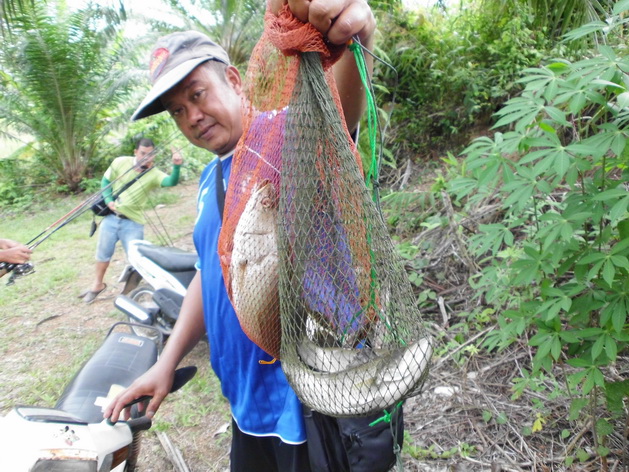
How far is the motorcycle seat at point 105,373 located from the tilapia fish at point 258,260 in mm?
1039

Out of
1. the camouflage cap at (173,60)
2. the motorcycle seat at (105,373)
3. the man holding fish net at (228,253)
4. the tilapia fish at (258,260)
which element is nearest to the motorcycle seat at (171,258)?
the motorcycle seat at (105,373)

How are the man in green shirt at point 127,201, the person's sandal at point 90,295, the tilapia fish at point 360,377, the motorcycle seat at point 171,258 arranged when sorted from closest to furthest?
1. the tilapia fish at point 360,377
2. the motorcycle seat at point 171,258
3. the man in green shirt at point 127,201
4. the person's sandal at point 90,295

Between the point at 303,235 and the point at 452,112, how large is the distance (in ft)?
16.3

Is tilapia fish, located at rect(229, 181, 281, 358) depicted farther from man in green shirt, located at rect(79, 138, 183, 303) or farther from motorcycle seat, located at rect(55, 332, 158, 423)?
man in green shirt, located at rect(79, 138, 183, 303)

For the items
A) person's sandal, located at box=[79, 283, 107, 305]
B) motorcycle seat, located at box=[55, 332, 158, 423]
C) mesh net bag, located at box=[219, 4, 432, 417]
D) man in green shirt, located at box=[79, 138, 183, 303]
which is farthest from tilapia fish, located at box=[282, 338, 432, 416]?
person's sandal, located at box=[79, 283, 107, 305]

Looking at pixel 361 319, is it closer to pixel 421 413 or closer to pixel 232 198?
pixel 232 198

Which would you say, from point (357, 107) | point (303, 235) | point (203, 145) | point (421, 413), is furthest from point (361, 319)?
point (421, 413)

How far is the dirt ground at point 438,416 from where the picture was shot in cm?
223

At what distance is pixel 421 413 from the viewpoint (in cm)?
264

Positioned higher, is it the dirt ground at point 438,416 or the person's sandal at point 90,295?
the person's sandal at point 90,295

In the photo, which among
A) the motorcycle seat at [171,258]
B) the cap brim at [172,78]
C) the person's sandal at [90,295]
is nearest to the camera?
the cap brim at [172,78]

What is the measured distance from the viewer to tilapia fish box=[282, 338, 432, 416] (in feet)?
3.07

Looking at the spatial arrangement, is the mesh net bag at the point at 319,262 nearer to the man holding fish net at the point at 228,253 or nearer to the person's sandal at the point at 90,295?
the man holding fish net at the point at 228,253

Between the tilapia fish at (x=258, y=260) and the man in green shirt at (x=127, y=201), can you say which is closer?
the tilapia fish at (x=258, y=260)
